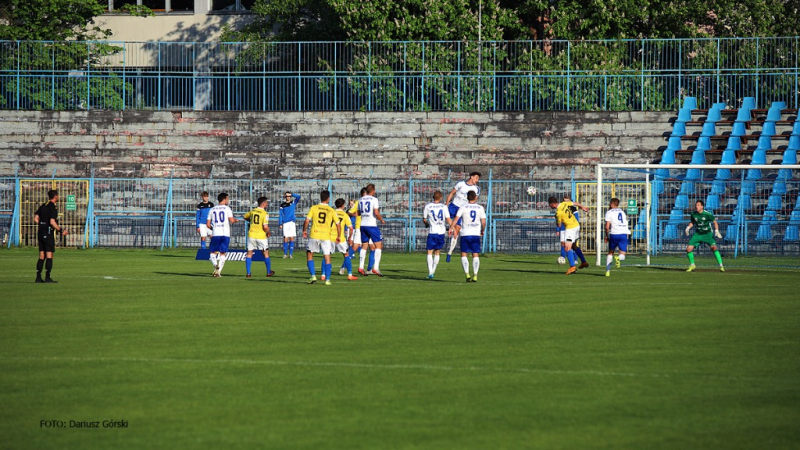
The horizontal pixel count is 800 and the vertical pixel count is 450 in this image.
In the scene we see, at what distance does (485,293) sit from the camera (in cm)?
1955

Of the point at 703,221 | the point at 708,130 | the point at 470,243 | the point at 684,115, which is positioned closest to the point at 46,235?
the point at 470,243

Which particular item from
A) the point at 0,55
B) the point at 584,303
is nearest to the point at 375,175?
the point at 0,55

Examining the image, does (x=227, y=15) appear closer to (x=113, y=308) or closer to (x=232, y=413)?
(x=113, y=308)

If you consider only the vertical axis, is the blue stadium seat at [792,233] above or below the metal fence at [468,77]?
below

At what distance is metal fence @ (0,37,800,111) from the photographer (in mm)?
39625

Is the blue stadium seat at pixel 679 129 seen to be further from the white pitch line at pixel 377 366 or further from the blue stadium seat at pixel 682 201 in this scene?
the white pitch line at pixel 377 366

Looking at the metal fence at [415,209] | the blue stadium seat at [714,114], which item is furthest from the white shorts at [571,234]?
the blue stadium seat at [714,114]

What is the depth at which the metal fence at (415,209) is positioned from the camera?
32.8m

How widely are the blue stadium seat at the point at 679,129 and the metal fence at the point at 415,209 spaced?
9.17ft

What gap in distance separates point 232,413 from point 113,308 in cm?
817

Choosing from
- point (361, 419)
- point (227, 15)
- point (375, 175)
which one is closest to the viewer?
point (361, 419)

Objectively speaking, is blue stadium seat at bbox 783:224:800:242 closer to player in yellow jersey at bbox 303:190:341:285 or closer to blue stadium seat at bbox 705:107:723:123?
blue stadium seat at bbox 705:107:723:123

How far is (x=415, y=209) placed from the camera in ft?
118

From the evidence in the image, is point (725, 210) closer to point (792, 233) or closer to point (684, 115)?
point (792, 233)
